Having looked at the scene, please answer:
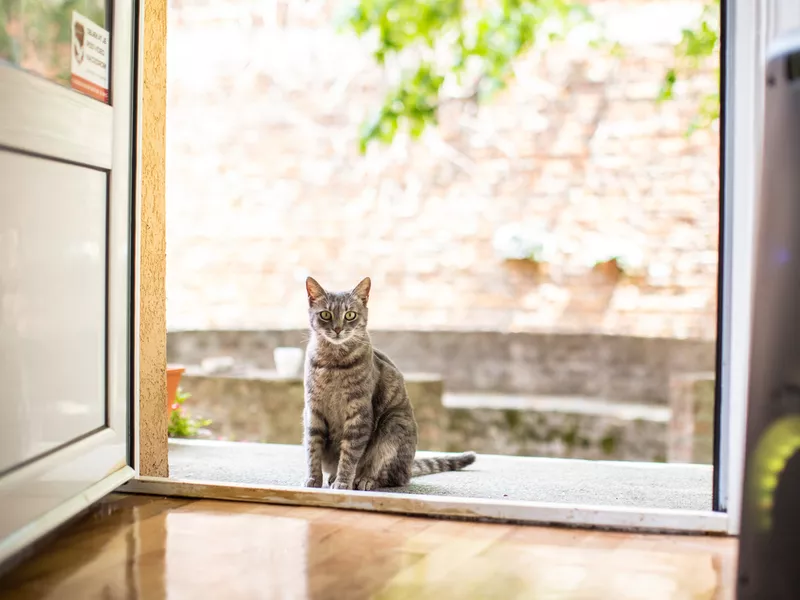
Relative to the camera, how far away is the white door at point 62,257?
170cm

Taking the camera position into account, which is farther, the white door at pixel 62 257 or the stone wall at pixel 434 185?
the stone wall at pixel 434 185

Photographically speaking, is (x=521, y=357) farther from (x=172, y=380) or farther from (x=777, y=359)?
(x=777, y=359)

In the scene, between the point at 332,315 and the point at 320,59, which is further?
the point at 320,59

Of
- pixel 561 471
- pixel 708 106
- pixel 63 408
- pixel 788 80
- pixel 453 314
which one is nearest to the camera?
pixel 788 80

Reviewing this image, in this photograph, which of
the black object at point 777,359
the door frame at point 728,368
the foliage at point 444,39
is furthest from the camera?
the foliage at point 444,39

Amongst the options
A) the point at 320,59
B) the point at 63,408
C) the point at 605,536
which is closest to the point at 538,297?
the point at 320,59

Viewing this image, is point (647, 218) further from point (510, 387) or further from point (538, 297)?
point (510, 387)

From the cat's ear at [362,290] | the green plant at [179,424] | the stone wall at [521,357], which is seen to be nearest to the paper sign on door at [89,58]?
the cat's ear at [362,290]

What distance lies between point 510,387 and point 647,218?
1172 mm

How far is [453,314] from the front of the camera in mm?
4922

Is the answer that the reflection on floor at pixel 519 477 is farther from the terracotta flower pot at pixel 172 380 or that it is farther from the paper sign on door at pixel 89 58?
the paper sign on door at pixel 89 58

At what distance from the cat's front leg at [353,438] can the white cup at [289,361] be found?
5.77ft

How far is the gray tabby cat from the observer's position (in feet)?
8.25

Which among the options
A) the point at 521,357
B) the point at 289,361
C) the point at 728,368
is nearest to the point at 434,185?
the point at 521,357
